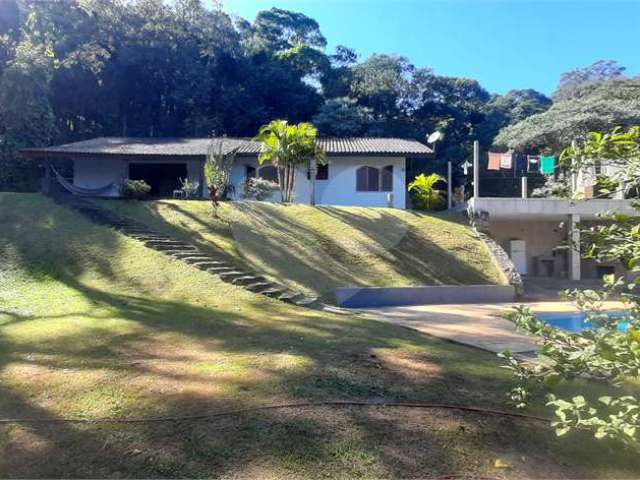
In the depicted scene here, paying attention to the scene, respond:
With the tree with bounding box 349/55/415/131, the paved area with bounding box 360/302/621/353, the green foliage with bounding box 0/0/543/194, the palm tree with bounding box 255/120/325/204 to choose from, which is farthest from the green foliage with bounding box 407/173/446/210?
the tree with bounding box 349/55/415/131

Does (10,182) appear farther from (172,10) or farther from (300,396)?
(300,396)

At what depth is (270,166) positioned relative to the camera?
22.7 meters

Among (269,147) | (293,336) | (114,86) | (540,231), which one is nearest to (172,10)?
(114,86)

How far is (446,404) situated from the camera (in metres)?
4.50

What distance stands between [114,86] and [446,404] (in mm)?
30508

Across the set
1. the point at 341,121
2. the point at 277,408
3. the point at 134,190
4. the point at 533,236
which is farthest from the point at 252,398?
the point at 341,121

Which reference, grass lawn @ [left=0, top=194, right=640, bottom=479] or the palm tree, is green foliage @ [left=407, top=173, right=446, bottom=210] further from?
grass lawn @ [left=0, top=194, right=640, bottom=479]

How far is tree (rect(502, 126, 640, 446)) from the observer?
282cm

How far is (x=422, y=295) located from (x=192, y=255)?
6566 millimetres

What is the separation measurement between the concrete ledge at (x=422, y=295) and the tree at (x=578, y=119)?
1341 cm

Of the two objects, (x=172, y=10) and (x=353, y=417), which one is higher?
(x=172, y=10)

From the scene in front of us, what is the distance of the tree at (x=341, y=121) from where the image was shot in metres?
30.5

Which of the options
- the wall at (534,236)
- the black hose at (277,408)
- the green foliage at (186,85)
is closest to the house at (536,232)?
the wall at (534,236)

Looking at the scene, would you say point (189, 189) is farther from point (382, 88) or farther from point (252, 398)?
point (382, 88)
